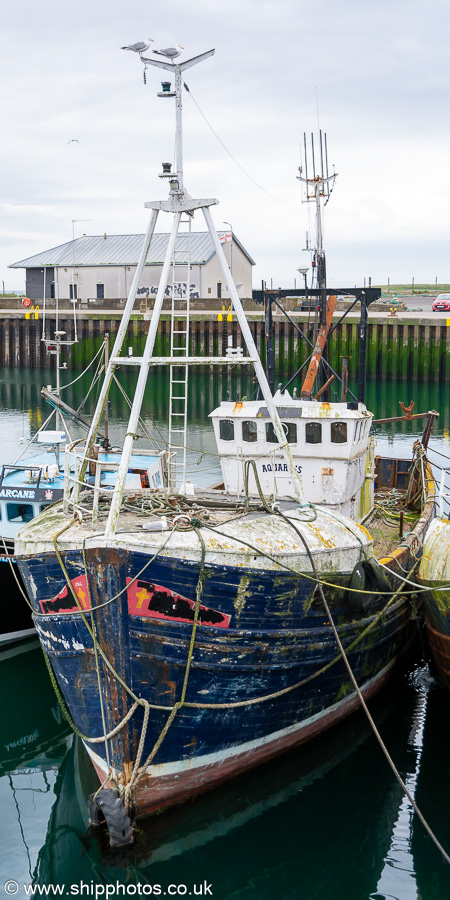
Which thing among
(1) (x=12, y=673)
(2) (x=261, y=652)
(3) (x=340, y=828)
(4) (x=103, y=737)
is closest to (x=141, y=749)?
(4) (x=103, y=737)

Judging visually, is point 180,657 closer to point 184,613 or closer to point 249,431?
point 184,613

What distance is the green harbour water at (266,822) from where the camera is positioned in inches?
323

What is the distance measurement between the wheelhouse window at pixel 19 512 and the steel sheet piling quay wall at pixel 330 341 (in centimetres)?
2949

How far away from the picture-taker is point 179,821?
8.78m

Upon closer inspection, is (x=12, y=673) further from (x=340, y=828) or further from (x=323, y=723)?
(x=340, y=828)

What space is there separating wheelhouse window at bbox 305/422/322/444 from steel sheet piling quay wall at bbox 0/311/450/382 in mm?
31354

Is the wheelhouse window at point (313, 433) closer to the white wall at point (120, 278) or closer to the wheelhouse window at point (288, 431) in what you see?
the wheelhouse window at point (288, 431)

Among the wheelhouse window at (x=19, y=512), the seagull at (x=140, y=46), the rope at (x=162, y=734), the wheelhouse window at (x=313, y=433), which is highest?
the seagull at (x=140, y=46)

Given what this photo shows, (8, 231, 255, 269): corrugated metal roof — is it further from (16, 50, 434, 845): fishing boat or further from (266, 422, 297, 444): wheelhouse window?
(16, 50, 434, 845): fishing boat

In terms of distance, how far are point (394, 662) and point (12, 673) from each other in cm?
602

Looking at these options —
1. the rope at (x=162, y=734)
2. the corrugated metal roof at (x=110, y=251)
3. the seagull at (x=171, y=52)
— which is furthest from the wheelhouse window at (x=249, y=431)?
the corrugated metal roof at (x=110, y=251)

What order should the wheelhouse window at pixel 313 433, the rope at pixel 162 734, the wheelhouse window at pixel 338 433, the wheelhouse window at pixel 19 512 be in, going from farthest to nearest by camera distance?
1. the wheelhouse window at pixel 19 512
2. the wheelhouse window at pixel 313 433
3. the wheelhouse window at pixel 338 433
4. the rope at pixel 162 734

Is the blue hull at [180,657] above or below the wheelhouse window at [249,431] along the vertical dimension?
below

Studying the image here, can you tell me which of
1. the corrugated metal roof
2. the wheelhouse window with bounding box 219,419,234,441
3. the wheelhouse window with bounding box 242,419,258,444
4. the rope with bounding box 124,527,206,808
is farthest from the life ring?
the corrugated metal roof
